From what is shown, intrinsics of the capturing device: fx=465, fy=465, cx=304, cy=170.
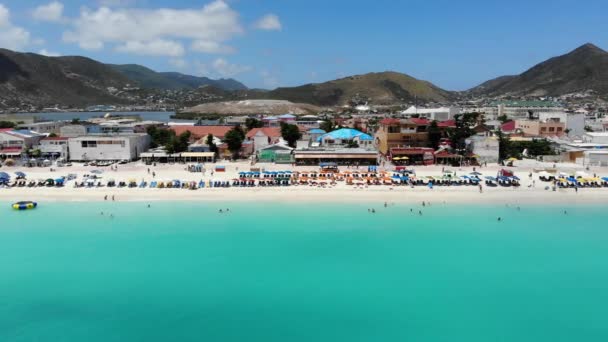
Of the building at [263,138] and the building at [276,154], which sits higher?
the building at [263,138]

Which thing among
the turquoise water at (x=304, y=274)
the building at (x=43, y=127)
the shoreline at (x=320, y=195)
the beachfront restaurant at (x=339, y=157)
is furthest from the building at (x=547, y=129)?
the building at (x=43, y=127)

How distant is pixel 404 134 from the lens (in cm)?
5116

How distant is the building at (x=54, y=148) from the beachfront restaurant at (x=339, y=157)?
25.1 meters

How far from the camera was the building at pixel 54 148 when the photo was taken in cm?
5003

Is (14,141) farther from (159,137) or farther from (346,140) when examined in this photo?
(346,140)

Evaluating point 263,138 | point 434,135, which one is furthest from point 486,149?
point 263,138

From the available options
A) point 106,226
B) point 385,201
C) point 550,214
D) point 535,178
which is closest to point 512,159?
point 535,178

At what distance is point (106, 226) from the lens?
98.8 feet

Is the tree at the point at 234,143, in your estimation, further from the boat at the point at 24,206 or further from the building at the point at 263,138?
the boat at the point at 24,206

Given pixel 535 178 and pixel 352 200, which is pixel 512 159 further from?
pixel 352 200

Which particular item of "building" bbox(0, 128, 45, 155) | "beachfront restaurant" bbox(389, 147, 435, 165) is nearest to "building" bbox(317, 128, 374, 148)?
"beachfront restaurant" bbox(389, 147, 435, 165)

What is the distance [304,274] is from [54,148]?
39.3 metres

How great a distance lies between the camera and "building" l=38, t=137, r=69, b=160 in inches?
1969

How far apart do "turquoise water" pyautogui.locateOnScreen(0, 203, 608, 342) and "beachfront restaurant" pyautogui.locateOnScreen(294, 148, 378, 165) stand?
1367 cm
